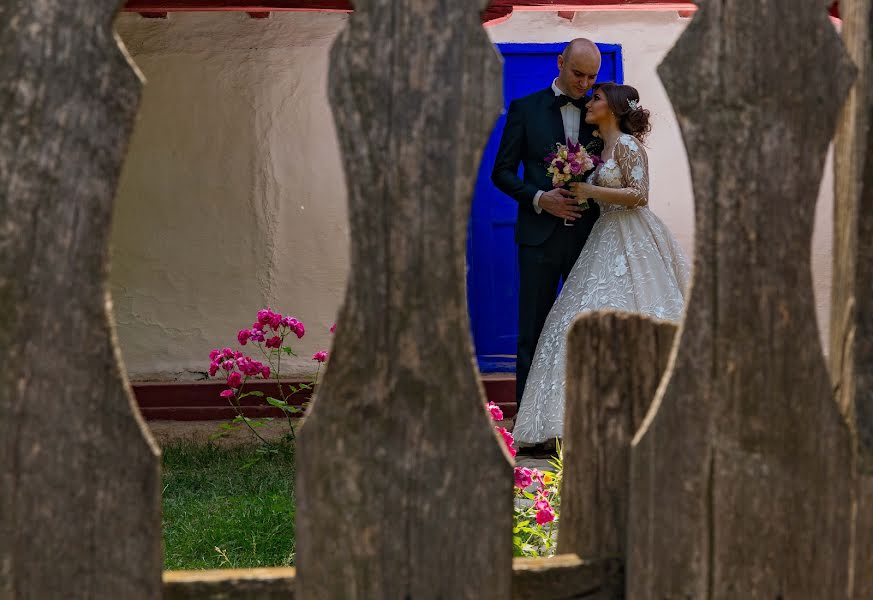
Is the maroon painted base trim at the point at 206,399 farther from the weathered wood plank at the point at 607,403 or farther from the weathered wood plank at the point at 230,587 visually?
the weathered wood plank at the point at 230,587

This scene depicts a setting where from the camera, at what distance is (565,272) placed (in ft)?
19.7

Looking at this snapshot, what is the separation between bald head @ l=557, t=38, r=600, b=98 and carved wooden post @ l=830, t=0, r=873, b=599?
463 centimetres

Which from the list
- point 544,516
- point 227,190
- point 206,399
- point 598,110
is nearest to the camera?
point 544,516

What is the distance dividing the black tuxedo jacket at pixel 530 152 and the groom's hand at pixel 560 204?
85mm

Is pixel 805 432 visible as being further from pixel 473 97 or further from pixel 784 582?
pixel 473 97

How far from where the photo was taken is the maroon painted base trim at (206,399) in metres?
7.21

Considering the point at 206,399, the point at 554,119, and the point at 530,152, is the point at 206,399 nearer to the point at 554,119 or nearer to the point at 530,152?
the point at 530,152

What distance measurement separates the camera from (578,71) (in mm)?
5848

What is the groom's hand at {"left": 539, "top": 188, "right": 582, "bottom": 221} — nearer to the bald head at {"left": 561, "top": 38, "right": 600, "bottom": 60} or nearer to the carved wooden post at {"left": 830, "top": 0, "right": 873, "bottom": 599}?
the bald head at {"left": 561, "top": 38, "right": 600, "bottom": 60}

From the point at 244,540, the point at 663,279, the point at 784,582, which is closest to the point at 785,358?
the point at 784,582

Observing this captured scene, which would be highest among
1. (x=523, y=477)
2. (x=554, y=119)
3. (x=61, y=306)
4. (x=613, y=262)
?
(x=554, y=119)

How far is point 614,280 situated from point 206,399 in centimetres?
298

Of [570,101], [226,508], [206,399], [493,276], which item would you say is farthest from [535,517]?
[493,276]

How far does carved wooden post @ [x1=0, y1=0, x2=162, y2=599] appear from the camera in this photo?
106 centimetres
